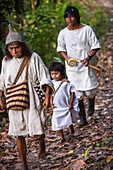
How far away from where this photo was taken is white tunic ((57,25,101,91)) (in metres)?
5.28

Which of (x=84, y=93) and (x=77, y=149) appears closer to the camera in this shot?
(x=77, y=149)

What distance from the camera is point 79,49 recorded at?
5.39 m

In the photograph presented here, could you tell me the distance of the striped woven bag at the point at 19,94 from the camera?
158 inches

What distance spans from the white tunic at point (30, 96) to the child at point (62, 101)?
3.43ft

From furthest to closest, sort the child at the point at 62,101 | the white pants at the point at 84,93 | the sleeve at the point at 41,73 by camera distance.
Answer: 1. the white pants at the point at 84,93
2. the child at the point at 62,101
3. the sleeve at the point at 41,73

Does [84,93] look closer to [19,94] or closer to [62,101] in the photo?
[62,101]

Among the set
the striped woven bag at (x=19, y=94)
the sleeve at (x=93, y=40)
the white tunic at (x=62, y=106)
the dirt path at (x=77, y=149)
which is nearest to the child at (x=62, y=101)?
the white tunic at (x=62, y=106)

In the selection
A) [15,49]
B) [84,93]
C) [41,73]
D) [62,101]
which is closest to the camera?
[15,49]

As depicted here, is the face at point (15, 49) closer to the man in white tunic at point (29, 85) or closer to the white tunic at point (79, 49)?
the man in white tunic at point (29, 85)

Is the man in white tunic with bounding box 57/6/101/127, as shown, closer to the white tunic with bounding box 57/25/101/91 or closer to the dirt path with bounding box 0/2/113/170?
the white tunic with bounding box 57/25/101/91

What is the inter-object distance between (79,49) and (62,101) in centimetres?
104

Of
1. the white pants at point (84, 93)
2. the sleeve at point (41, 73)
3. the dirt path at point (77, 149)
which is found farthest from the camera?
the white pants at point (84, 93)

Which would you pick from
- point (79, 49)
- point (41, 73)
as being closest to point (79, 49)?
point (79, 49)

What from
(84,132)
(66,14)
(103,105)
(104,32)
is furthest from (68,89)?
(104,32)
